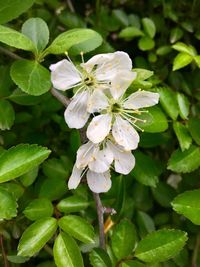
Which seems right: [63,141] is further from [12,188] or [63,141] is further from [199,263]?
[199,263]

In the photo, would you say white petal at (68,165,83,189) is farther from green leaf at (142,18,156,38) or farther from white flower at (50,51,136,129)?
green leaf at (142,18,156,38)

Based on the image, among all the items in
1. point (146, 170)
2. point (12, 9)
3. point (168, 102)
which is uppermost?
point (12, 9)

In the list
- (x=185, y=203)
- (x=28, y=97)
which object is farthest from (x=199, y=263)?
(x=28, y=97)

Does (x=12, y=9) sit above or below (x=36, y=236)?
above

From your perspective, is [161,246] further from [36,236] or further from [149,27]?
[149,27]

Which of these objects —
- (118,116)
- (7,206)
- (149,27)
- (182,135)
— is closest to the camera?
(7,206)

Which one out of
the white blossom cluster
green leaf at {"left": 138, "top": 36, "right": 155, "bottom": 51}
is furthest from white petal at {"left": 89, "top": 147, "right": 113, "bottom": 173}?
green leaf at {"left": 138, "top": 36, "right": 155, "bottom": 51}

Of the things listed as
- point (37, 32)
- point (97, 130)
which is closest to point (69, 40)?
point (37, 32)

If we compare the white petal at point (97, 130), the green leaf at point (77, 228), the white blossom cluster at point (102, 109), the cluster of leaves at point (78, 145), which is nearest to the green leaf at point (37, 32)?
the cluster of leaves at point (78, 145)
